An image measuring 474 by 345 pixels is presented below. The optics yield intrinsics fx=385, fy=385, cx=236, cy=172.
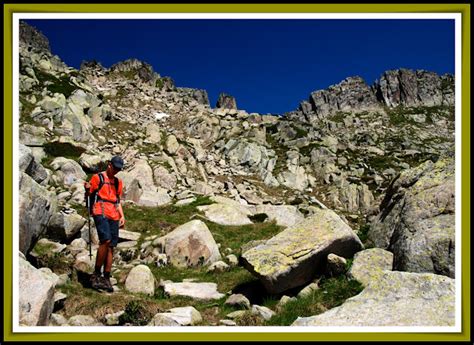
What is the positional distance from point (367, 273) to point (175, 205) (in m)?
16.9

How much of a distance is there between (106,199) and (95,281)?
7.24ft

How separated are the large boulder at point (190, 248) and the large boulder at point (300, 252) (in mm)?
4762

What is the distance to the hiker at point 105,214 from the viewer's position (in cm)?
1031

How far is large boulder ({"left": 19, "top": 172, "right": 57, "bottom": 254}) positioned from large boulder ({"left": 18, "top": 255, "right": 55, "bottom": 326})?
2680 millimetres

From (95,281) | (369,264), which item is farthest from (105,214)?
(369,264)

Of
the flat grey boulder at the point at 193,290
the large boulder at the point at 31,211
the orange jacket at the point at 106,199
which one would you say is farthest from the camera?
the flat grey boulder at the point at 193,290

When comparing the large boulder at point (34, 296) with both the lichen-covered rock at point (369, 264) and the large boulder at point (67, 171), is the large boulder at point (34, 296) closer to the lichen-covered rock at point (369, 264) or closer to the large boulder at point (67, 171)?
the lichen-covered rock at point (369, 264)

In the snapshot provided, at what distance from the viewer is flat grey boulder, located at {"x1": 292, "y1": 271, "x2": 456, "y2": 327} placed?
631cm

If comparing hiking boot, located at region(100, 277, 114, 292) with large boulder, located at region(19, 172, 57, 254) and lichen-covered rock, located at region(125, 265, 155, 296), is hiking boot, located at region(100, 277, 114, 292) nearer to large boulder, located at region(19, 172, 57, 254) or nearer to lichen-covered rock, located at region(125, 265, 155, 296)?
lichen-covered rock, located at region(125, 265, 155, 296)

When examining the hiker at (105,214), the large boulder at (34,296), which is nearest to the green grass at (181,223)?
the hiker at (105,214)

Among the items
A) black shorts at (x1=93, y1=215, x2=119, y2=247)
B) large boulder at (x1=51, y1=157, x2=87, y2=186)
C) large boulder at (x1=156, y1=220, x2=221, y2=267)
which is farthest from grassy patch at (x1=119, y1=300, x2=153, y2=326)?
large boulder at (x1=51, y1=157, x2=87, y2=186)

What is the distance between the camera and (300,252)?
9734 mm

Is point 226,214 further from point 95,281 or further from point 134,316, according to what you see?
point 134,316

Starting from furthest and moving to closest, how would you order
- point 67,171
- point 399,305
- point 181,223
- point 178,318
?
point 67,171 → point 181,223 → point 178,318 → point 399,305
